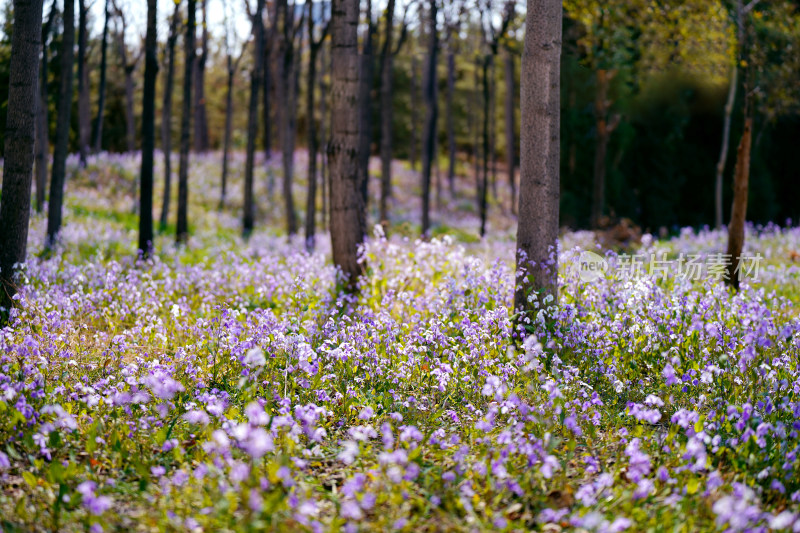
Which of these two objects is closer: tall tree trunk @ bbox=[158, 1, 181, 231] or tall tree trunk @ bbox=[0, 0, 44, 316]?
tall tree trunk @ bbox=[0, 0, 44, 316]

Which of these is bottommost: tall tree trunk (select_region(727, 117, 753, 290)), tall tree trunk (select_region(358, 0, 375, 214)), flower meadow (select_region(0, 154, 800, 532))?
flower meadow (select_region(0, 154, 800, 532))

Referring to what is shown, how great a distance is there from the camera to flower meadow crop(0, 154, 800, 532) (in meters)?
3.59

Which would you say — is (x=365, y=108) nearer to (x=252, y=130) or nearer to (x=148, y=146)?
(x=252, y=130)

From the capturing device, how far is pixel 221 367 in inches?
240

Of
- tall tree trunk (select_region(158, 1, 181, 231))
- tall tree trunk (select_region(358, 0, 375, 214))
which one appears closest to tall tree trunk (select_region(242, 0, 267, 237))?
tall tree trunk (select_region(158, 1, 181, 231))

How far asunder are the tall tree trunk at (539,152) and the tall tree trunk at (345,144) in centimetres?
290

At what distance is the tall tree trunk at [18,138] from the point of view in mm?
7473

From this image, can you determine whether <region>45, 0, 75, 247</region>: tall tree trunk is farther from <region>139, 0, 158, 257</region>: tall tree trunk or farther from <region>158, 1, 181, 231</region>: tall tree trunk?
<region>158, 1, 181, 231</region>: tall tree trunk

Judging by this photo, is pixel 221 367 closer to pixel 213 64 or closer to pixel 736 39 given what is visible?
pixel 736 39

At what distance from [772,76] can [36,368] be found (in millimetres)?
17319

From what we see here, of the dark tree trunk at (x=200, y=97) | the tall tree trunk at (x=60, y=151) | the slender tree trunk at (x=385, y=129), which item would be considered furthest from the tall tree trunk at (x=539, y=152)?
the dark tree trunk at (x=200, y=97)

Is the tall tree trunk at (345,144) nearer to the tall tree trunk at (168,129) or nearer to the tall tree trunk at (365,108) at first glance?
the tall tree trunk at (365,108)

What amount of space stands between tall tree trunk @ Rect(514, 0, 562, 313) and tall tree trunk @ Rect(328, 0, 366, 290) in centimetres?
290

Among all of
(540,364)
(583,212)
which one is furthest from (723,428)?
(583,212)
